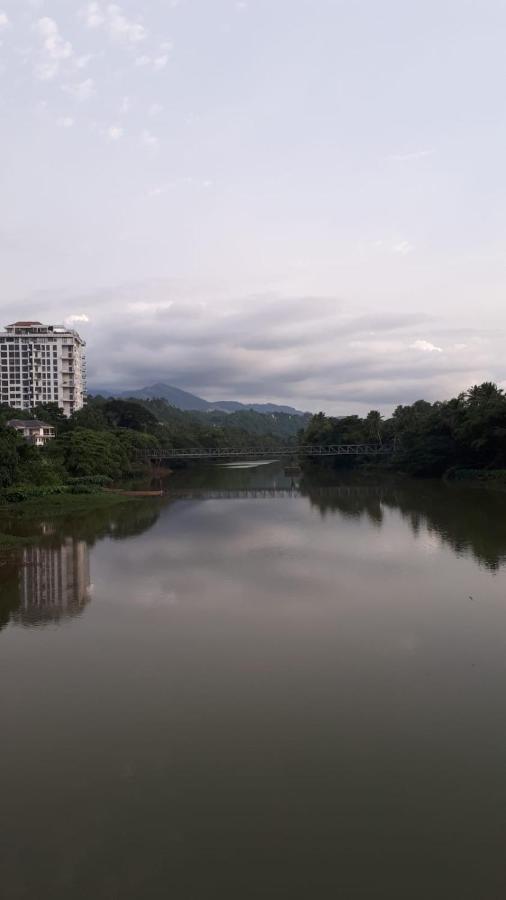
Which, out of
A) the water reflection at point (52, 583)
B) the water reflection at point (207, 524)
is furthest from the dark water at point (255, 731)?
the water reflection at point (207, 524)

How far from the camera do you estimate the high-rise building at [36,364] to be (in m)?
68.8

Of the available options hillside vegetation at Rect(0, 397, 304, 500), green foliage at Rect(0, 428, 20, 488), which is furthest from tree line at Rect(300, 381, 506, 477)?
green foliage at Rect(0, 428, 20, 488)

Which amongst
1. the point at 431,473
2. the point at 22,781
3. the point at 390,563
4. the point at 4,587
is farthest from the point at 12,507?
the point at 431,473

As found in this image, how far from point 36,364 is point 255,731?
2625 inches

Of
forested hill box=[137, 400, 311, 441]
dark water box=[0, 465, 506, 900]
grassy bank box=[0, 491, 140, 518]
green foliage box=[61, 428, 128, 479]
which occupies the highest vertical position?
forested hill box=[137, 400, 311, 441]

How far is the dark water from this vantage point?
5.08 metres

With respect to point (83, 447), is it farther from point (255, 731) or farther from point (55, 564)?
point (255, 731)

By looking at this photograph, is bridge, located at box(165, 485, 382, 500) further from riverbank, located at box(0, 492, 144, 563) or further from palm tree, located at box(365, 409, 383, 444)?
palm tree, located at box(365, 409, 383, 444)

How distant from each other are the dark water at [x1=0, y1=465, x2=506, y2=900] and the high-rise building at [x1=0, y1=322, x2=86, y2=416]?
189 feet

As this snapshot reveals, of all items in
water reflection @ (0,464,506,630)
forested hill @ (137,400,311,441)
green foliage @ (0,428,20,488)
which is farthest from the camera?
forested hill @ (137,400,311,441)

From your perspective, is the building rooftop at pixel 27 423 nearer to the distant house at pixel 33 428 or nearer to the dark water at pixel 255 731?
the distant house at pixel 33 428

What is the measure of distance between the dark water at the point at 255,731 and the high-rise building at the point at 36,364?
57.5 metres

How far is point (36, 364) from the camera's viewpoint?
68.2m

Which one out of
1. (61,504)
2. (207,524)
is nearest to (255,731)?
(207,524)
